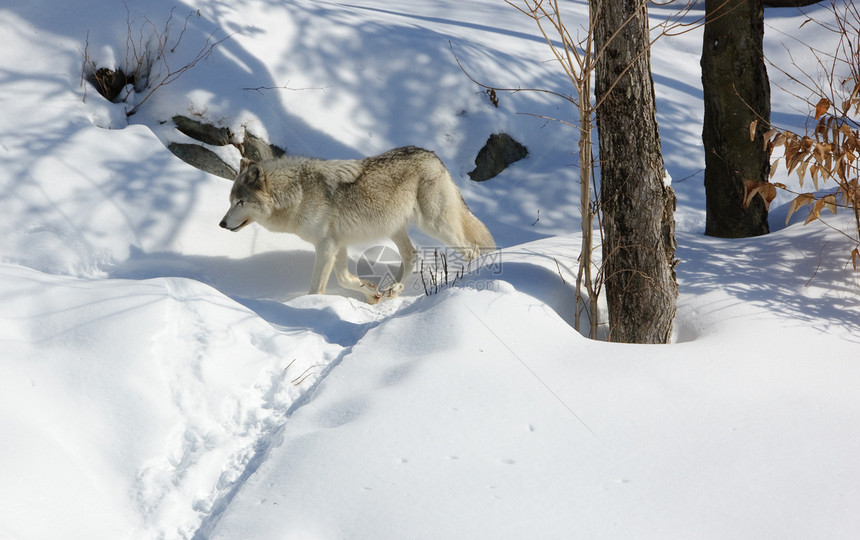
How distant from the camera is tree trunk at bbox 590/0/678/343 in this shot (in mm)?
4324

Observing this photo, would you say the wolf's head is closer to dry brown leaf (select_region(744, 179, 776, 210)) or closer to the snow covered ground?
the snow covered ground

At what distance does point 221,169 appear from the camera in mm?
7594

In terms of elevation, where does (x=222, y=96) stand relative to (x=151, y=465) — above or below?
above

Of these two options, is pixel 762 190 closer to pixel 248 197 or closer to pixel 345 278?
pixel 345 278

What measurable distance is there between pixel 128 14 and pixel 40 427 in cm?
699

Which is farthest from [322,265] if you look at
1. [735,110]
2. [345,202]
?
[735,110]

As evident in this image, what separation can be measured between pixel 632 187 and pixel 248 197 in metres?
3.60

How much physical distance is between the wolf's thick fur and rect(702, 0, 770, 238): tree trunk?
8.67ft

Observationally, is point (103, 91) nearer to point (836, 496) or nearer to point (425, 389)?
point (425, 389)

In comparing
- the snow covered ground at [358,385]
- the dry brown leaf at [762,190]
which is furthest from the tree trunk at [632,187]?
the dry brown leaf at [762,190]

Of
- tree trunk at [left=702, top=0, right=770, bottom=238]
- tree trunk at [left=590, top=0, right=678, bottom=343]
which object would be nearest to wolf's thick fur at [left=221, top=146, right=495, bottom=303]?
tree trunk at [left=590, top=0, right=678, bottom=343]

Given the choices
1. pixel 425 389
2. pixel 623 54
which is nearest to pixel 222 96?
pixel 623 54

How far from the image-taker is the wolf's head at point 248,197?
6.30m

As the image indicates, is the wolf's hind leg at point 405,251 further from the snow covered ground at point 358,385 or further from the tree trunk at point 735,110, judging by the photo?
the tree trunk at point 735,110
